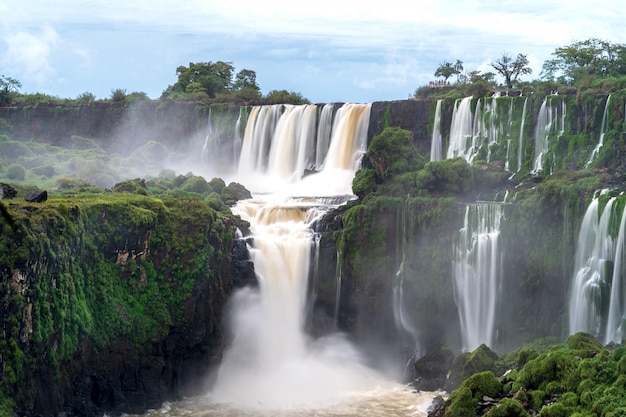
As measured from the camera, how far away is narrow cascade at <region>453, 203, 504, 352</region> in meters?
44.6

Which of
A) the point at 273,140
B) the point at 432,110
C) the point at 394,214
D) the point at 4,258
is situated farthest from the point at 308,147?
the point at 4,258

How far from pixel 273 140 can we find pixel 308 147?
3.09 meters

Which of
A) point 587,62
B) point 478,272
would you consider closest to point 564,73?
point 587,62

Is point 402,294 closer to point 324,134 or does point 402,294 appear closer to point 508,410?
point 324,134

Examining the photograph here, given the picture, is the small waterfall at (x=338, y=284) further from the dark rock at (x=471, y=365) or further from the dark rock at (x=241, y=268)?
the dark rock at (x=471, y=365)

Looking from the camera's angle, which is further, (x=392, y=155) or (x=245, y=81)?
(x=245, y=81)

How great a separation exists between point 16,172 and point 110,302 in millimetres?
18035

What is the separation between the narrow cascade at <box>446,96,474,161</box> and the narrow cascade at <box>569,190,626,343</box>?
1316cm

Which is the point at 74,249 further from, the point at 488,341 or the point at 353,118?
the point at 353,118

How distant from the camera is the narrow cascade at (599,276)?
3994 cm

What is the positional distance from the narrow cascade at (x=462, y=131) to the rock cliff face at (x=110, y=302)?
15040 millimetres

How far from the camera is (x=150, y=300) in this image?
41656 mm

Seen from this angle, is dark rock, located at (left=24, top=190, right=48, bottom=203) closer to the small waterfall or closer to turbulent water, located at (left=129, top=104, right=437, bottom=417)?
turbulent water, located at (left=129, top=104, right=437, bottom=417)

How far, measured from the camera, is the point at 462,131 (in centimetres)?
5544
